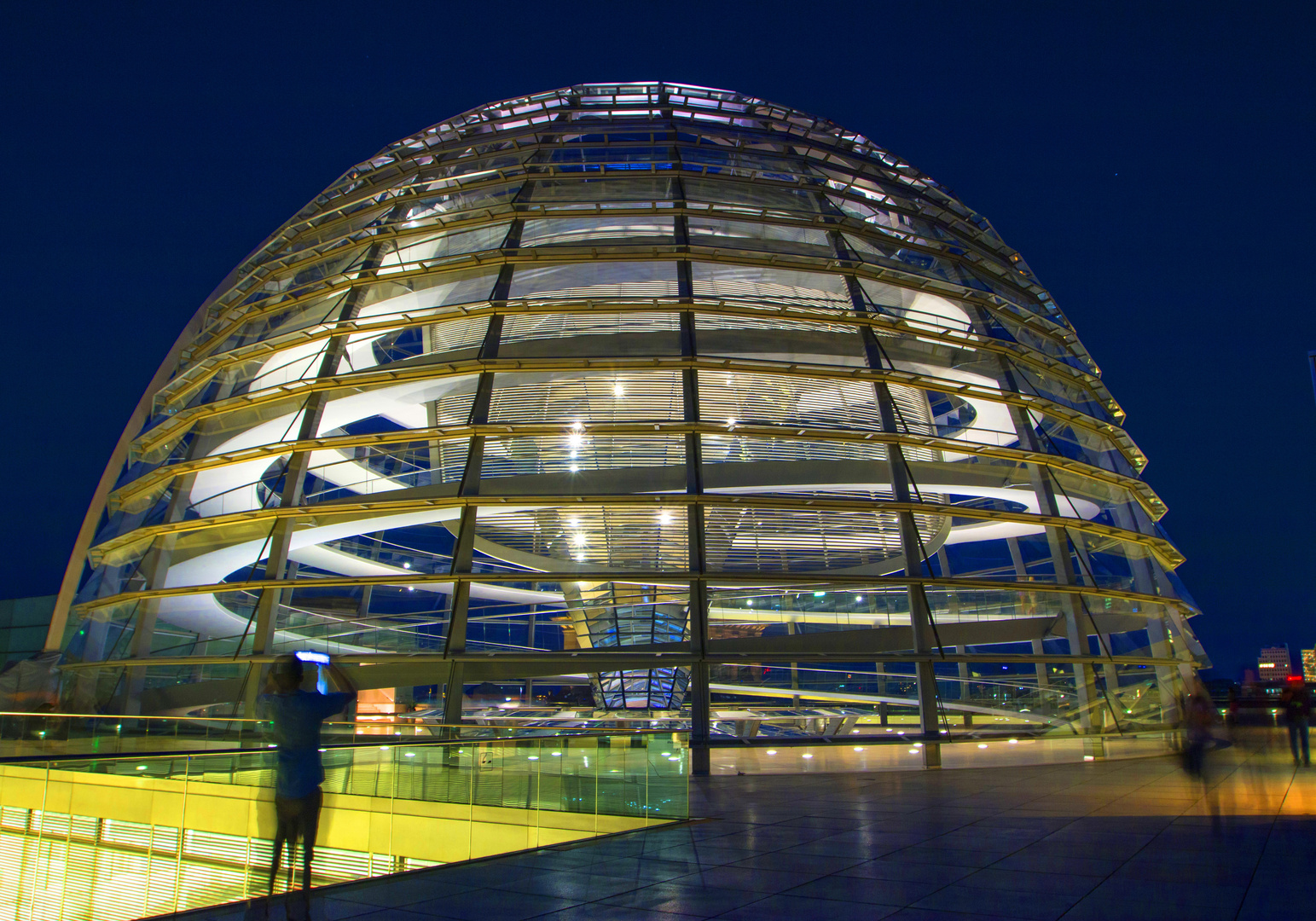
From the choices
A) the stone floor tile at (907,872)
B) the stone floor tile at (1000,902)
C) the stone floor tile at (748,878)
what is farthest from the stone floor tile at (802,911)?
the stone floor tile at (907,872)

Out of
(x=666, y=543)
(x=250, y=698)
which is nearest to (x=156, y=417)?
(x=250, y=698)

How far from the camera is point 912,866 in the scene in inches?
264

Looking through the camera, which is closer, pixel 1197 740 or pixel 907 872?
pixel 907 872

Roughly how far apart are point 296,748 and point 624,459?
1004 centimetres

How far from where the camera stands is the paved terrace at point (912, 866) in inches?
214

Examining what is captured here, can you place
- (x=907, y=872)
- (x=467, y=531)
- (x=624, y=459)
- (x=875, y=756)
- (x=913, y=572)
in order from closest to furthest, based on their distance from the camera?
(x=907, y=872), (x=875, y=756), (x=467, y=531), (x=913, y=572), (x=624, y=459)

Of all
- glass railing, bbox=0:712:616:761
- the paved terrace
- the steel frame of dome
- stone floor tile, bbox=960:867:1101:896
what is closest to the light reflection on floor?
the steel frame of dome

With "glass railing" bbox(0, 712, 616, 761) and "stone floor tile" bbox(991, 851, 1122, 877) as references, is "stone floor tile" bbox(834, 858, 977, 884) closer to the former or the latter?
"stone floor tile" bbox(991, 851, 1122, 877)

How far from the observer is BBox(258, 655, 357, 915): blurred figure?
5.51 metres

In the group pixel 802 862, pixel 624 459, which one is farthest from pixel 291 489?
pixel 802 862

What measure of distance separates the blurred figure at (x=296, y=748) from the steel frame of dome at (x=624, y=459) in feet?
25.9

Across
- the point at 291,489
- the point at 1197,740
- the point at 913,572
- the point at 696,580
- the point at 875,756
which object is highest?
the point at 291,489

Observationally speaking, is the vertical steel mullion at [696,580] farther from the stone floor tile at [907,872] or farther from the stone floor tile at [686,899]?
the stone floor tile at [686,899]

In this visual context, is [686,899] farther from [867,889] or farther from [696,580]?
[696,580]
